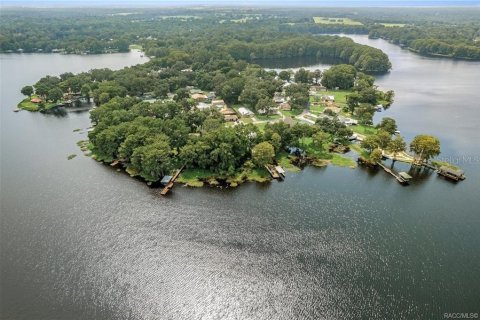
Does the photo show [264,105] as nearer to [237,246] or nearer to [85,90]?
[237,246]

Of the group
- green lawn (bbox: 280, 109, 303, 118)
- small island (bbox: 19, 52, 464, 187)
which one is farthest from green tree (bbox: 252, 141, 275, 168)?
green lawn (bbox: 280, 109, 303, 118)

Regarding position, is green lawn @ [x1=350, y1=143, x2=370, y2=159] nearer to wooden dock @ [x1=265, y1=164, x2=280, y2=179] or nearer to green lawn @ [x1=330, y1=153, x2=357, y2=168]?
green lawn @ [x1=330, y1=153, x2=357, y2=168]

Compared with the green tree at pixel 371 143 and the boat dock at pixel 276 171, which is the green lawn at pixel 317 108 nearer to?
the green tree at pixel 371 143

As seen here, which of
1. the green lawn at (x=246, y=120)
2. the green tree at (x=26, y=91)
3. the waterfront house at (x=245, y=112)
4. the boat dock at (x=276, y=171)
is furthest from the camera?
the green tree at (x=26, y=91)

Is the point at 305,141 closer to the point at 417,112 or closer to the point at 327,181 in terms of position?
the point at 327,181

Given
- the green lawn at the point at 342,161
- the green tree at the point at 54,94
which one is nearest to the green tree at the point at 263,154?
the green lawn at the point at 342,161

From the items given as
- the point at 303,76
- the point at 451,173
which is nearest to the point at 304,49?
the point at 303,76
